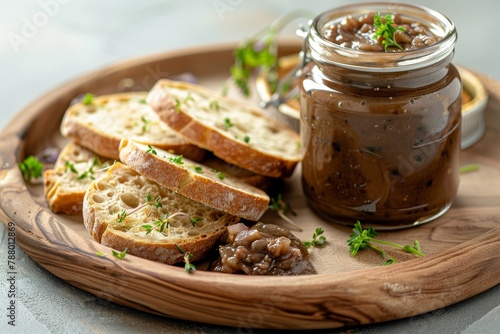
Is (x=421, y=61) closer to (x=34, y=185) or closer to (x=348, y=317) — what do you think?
(x=348, y=317)

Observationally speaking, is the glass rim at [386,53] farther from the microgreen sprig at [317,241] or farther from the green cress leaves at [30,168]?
the green cress leaves at [30,168]

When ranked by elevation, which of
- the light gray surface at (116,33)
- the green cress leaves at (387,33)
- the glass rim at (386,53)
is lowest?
the light gray surface at (116,33)

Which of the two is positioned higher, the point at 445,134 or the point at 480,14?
the point at 445,134

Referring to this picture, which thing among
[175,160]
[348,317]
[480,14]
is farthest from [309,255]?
[480,14]

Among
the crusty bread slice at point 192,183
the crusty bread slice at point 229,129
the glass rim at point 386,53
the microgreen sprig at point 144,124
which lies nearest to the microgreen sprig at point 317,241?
the crusty bread slice at point 192,183

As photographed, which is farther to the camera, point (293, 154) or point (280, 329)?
point (293, 154)

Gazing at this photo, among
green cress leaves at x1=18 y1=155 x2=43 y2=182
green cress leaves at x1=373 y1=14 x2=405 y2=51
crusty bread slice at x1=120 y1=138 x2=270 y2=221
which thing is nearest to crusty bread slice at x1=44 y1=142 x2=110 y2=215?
green cress leaves at x1=18 y1=155 x2=43 y2=182
